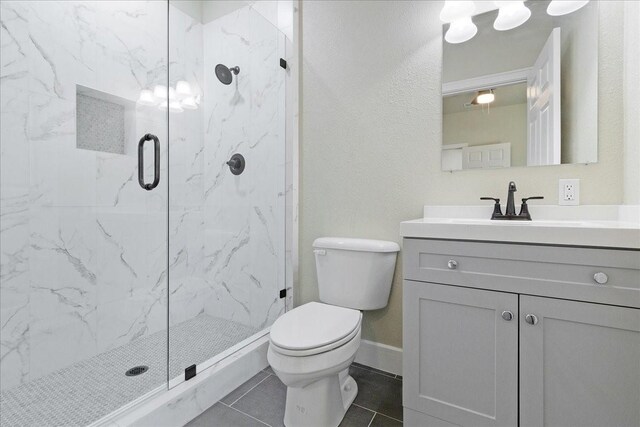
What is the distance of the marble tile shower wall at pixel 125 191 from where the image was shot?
61.2 inches

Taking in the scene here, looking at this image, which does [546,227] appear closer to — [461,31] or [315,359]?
[315,359]

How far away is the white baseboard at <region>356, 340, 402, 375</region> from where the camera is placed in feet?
5.58

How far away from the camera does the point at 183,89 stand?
6.78ft

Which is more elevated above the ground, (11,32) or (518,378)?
(11,32)

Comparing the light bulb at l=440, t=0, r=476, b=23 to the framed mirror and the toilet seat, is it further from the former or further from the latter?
the toilet seat

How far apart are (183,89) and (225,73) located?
0.30m

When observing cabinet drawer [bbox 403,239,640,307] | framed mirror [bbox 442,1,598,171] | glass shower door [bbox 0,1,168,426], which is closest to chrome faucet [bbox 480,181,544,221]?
framed mirror [bbox 442,1,598,171]

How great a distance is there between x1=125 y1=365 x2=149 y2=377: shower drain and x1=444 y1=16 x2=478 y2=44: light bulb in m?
2.28

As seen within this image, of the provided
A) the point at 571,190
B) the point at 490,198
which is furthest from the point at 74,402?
the point at 571,190

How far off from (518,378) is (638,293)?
0.42 meters

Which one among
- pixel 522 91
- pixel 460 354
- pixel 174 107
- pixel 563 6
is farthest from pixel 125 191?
pixel 563 6

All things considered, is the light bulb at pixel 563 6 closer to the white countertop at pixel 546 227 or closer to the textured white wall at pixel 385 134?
the textured white wall at pixel 385 134

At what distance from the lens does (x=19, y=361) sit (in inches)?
60.0

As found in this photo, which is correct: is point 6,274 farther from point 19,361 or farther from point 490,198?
point 490,198
